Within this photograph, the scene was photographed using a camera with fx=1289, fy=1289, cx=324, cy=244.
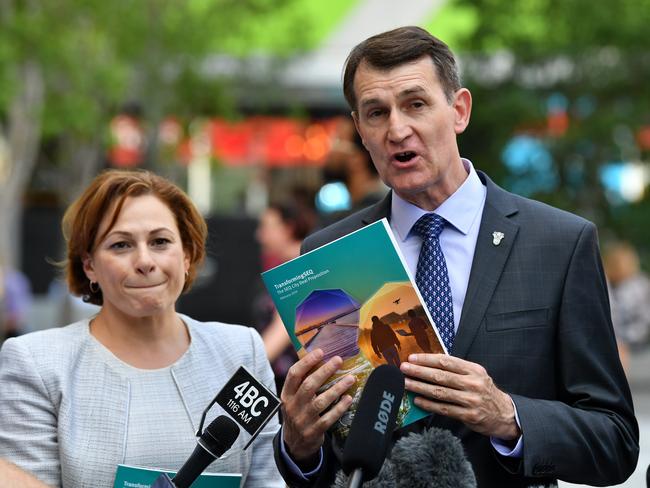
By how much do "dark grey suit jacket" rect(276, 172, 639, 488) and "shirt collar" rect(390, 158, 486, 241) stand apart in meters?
0.14

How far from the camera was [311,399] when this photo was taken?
135 inches

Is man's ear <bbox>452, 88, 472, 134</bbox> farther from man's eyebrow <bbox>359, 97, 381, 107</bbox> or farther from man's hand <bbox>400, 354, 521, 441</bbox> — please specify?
man's hand <bbox>400, 354, 521, 441</bbox>

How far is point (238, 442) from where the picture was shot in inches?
169

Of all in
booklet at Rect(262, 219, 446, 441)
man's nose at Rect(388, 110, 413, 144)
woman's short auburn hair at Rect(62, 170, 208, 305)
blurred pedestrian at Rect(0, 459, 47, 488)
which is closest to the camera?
booklet at Rect(262, 219, 446, 441)

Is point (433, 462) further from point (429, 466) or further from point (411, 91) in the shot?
point (411, 91)

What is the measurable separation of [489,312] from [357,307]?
393 millimetres

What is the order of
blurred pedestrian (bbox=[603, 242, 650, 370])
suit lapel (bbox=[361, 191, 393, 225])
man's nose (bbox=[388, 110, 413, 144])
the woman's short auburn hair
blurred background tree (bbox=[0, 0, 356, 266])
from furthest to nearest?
blurred background tree (bbox=[0, 0, 356, 266])
blurred pedestrian (bbox=[603, 242, 650, 370])
the woman's short auburn hair
suit lapel (bbox=[361, 191, 393, 225])
man's nose (bbox=[388, 110, 413, 144])

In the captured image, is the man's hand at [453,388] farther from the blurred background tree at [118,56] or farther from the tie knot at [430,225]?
the blurred background tree at [118,56]

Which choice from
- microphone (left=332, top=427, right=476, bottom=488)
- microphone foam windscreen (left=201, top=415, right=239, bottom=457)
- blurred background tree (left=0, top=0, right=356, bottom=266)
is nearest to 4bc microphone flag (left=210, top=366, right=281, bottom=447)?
microphone foam windscreen (left=201, top=415, right=239, bottom=457)

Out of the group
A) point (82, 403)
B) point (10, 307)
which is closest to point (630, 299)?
point (10, 307)

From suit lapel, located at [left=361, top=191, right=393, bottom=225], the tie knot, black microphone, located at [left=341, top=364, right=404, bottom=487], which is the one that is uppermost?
suit lapel, located at [left=361, top=191, right=393, bottom=225]

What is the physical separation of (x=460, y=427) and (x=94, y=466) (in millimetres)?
1255

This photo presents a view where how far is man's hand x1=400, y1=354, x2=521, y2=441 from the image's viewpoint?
3.29 metres

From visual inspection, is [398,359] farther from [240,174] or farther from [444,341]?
[240,174]
